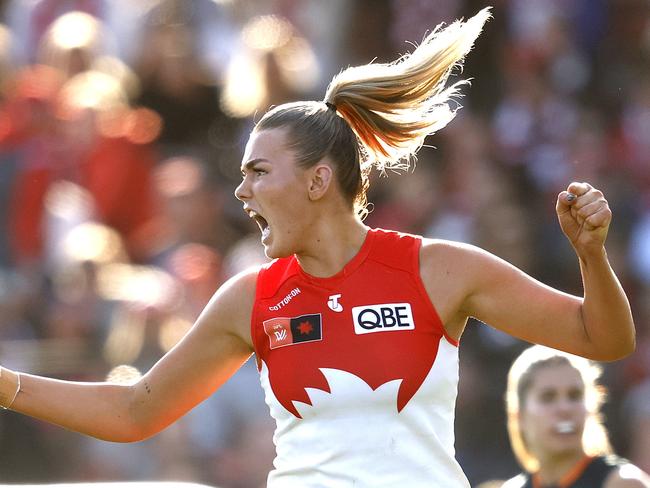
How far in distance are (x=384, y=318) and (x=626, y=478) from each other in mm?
1481

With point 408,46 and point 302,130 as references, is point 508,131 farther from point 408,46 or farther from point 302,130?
point 302,130

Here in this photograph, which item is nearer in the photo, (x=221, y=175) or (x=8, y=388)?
(x=8, y=388)

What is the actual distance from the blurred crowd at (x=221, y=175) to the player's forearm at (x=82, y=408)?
281 centimetres

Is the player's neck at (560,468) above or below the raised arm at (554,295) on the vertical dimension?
below

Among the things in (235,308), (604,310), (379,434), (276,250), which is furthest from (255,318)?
(604,310)

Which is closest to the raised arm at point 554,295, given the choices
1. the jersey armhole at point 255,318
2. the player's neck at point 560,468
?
the jersey armhole at point 255,318

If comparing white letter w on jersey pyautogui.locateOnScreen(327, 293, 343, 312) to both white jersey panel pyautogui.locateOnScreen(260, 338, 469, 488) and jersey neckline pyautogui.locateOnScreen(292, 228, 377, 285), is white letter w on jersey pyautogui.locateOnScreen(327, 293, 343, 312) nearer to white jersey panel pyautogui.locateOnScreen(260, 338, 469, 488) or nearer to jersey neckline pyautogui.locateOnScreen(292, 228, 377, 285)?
jersey neckline pyautogui.locateOnScreen(292, 228, 377, 285)

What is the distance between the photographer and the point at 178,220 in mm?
7879

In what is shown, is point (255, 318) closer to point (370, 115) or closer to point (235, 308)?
point (235, 308)

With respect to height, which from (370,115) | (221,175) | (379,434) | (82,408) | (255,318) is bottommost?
(379,434)

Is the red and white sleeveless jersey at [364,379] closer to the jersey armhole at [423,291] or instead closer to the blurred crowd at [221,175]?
the jersey armhole at [423,291]

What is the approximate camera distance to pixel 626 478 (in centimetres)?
463

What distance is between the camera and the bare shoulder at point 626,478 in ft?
14.9

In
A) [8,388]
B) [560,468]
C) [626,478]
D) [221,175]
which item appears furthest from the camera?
[221,175]
